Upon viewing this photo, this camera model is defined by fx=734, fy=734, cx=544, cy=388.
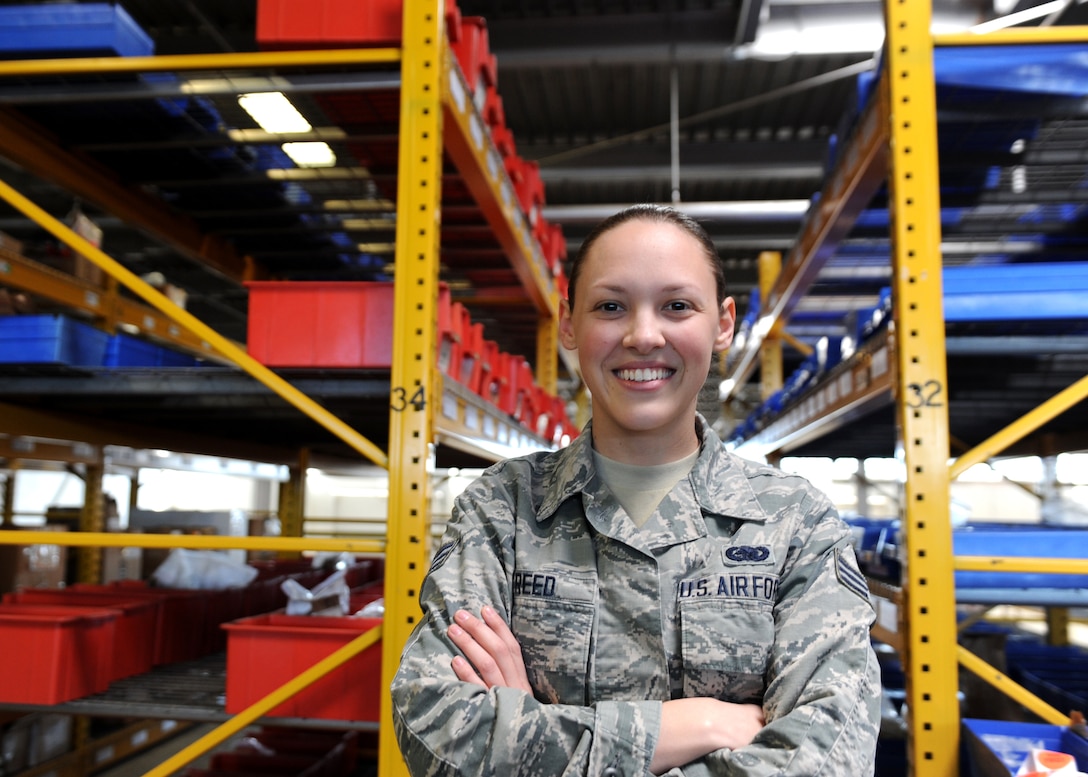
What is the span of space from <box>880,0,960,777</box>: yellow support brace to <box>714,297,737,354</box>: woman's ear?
716 millimetres

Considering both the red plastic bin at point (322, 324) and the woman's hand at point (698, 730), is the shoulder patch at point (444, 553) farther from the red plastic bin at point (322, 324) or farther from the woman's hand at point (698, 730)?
the red plastic bin at point (322, 324)

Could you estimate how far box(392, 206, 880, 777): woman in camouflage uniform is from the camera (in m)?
1.01

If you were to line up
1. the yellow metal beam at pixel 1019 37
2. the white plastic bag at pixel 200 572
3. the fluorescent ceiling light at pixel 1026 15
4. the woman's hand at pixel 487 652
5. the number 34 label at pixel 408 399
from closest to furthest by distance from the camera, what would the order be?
1. the woman's hand at pixel 487 652
2. the yellow metal beam at pixel 1019 37
3. the number 34 label at pixel 408 399
4. the white plastic bag at pixel 200 572
5. the fluorescent ceiling light at pixel 1026 15

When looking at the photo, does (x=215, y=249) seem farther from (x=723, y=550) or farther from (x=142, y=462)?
(x=142, y=462)

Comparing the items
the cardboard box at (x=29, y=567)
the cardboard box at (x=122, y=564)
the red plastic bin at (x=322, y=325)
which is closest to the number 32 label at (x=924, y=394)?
the red plastic bin at (x=322, y=325)

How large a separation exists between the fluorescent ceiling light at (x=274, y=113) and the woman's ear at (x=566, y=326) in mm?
1400

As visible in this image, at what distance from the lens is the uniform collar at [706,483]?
1.23 meters

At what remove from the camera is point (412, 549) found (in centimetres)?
195

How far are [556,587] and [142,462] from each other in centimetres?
590

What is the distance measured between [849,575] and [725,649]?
236 millimetres

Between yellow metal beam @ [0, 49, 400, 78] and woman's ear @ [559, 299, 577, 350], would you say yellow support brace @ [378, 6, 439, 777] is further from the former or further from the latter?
woman's ear @ [559, 299, 577, 350]

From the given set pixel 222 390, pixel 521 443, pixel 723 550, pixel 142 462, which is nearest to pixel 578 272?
pixel 723 550

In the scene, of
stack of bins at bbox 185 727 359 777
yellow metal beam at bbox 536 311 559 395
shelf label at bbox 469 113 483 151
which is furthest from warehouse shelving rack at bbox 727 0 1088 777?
yellow metal beam at bbox 536 311 559 395

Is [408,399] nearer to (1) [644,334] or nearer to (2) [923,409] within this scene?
(1) [644,334]
